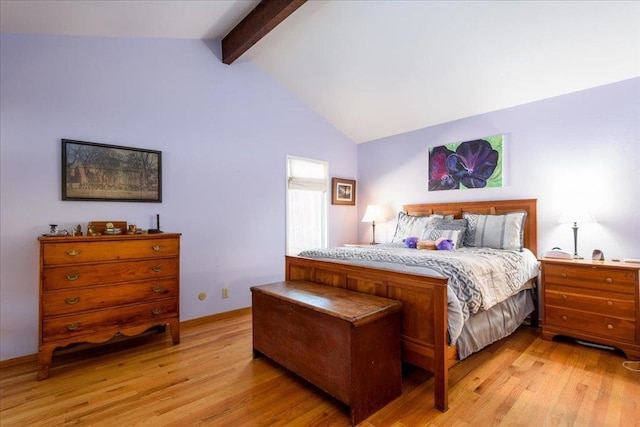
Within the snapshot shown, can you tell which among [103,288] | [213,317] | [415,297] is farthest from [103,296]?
[415,297]

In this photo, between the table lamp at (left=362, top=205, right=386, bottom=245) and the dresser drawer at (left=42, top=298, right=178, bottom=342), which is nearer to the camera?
the dresser drawer at (left=42, top=298, right=178, bottom=342)

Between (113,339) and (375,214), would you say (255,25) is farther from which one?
(113,339)

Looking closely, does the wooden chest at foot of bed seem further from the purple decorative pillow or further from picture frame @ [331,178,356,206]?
picture frame @ [331,178,356,206]

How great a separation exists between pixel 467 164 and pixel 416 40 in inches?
62.0

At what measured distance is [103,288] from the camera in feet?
7.85

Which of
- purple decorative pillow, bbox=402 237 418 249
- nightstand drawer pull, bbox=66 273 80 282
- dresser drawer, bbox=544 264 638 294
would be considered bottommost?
dresser drawer, bbox=544 264 638 294

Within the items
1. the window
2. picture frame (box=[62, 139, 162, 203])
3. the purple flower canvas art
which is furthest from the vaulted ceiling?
the window

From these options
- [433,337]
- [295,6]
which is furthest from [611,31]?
[433,337]

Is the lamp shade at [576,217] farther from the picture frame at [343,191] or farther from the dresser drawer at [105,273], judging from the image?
the dresser drawer at [105,273]

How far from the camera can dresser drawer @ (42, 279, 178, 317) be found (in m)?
2.22

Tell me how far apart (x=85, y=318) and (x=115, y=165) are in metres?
1.30

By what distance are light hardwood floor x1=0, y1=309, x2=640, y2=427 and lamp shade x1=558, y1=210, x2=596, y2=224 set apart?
3.51 ft

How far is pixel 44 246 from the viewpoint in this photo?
2180mm

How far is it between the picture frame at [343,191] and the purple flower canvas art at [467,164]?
1280 millimetres
